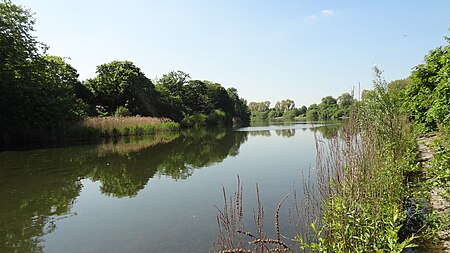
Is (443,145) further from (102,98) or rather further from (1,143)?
(102,98)

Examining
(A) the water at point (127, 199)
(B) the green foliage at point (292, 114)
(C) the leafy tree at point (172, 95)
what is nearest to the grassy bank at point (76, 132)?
(A) the water at point (127, 199)

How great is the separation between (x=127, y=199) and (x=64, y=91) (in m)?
17.0

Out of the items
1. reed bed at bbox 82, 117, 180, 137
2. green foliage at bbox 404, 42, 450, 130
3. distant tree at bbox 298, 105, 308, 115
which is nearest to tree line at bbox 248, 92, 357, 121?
distant tree at bbox 298, 105, 308, 115

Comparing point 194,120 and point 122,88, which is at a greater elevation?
point 122,88

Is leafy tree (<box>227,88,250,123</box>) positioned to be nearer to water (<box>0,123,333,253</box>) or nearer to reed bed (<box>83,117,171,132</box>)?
reed bed (<box>83,117,171,132</box>)

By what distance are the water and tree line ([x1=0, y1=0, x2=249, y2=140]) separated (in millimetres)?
6764

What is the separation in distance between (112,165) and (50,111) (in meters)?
9.78

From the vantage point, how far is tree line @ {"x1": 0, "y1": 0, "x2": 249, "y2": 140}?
53.9 ft

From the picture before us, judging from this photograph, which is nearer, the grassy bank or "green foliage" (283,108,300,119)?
the grassy bank

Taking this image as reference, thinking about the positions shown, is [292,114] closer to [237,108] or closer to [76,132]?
[237,108]

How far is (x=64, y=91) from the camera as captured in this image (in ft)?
65.8

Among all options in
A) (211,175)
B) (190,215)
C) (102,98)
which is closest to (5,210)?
(190,215)

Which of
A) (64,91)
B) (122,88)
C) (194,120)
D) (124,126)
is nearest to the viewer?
(64,91)

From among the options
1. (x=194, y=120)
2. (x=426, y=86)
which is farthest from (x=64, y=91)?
(x=194, y=120)
